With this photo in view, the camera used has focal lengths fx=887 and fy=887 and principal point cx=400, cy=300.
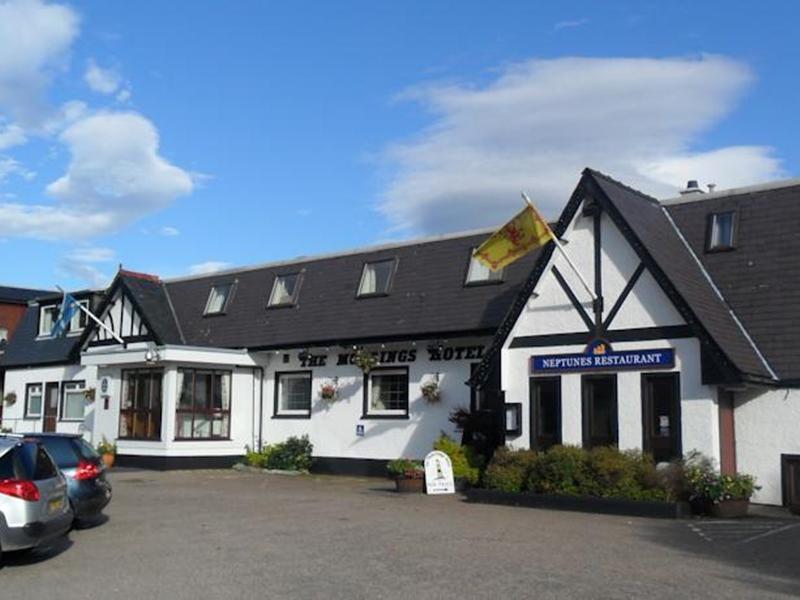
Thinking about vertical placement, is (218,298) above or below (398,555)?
above

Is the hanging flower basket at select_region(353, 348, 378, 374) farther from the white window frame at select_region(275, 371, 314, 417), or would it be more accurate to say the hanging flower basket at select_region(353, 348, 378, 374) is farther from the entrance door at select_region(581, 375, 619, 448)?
the entrance door at select_region(581, 375, 619, 448)

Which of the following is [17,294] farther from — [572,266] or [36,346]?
[572,266]

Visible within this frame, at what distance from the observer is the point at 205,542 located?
12.2 metres

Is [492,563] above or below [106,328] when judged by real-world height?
below

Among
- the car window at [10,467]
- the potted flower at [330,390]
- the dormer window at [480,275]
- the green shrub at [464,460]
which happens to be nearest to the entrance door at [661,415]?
the green shrub at [464,460]

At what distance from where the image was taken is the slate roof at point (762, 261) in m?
17.0

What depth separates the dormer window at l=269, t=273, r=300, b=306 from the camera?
27062 millimetres

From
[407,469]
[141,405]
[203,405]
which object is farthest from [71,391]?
[407,469]

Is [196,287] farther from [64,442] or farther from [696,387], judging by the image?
[696,387]

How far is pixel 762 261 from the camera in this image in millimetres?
18125

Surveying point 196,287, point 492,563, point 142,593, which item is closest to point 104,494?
point 142,593

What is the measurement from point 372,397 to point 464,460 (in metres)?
4.98

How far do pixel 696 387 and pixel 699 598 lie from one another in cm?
827

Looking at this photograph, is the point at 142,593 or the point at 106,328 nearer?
the point at 142,593
